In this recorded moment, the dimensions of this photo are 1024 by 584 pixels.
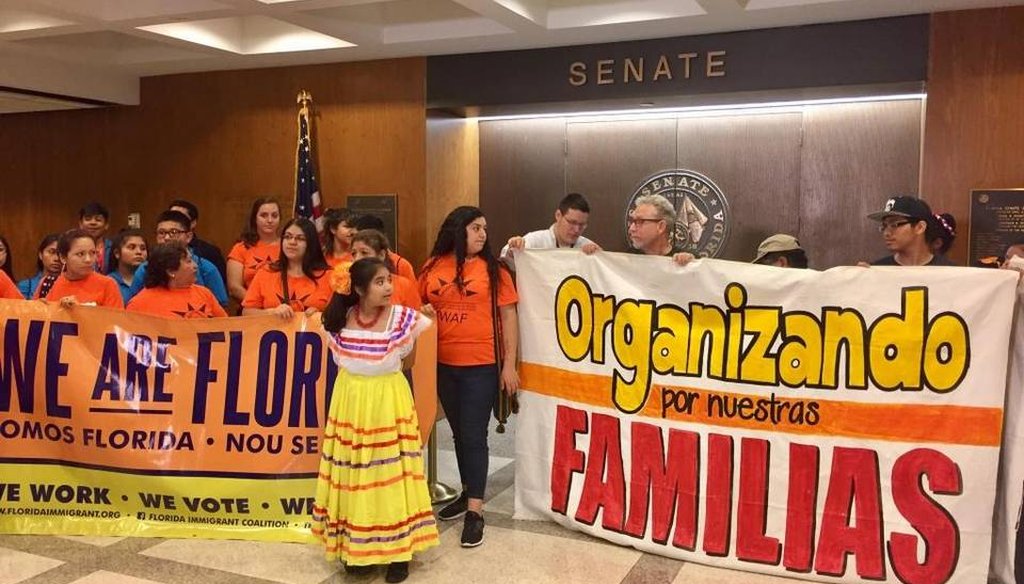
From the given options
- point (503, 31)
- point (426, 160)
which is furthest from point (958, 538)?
point (426, 160)

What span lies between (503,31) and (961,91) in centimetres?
311

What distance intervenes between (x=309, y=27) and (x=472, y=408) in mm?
3431

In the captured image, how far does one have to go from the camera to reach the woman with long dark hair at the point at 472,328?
12.2 ft

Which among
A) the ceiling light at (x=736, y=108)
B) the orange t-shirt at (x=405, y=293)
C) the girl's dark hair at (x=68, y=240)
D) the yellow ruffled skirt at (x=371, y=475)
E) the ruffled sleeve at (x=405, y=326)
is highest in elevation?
the ceiling light at (x=736, y=108)

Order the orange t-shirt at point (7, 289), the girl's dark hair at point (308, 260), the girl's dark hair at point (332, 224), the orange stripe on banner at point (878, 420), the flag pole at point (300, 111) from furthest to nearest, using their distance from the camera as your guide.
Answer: the flag pole at point (300, 111)
the girl's dark hair at point (332, 224)
the orange t-shirt at point (7, 289)
the girl's dark hair at point (308, 260)
the orange stripe on banner at point (878, 420)

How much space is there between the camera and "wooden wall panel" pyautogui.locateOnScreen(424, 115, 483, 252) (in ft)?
23.1

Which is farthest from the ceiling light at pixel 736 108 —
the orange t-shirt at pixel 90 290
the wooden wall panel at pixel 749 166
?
the orange t-shirt at pixel 90 290

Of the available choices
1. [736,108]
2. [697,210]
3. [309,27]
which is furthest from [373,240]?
[736,108]

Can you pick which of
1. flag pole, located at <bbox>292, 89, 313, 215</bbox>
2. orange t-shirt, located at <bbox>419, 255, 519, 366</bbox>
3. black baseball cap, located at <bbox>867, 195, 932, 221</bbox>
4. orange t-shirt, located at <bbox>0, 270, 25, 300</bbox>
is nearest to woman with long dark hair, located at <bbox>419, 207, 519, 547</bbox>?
orange t-shirt, located at <bbox>419, 255, 519, 366</bbox>

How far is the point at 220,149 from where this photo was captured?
780 centimetres

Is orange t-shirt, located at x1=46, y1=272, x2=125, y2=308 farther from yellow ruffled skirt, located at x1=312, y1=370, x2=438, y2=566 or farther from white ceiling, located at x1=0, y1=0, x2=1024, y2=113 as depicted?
white ceiling, located at x1=0, y1=0, x2=1024, y2=113

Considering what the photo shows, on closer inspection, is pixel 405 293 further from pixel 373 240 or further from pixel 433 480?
pixel 433 480

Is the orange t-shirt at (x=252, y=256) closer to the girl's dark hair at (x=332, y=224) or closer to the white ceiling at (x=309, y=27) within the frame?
the girl's dark hair at (x=332, y=224)

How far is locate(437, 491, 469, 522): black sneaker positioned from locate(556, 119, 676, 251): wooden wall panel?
133 inches
